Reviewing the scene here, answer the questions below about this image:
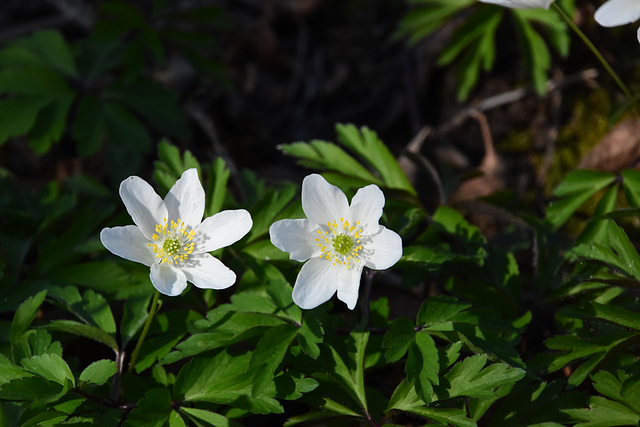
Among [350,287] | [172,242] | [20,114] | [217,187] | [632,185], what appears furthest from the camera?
[20,114]

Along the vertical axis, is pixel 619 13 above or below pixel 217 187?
above

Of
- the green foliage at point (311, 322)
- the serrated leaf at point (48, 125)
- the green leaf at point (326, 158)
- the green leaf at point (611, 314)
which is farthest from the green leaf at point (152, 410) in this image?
the serrated leaf at point (48, 125)

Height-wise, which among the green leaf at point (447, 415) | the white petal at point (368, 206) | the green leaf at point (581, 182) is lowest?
the green leaf at point (447, 415)

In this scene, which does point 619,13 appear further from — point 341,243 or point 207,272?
point 207,272

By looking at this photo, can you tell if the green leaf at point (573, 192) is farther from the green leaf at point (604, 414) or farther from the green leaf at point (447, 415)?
the green leaf at point (447, 415)

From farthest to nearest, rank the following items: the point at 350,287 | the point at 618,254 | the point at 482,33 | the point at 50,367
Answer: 1. the point at 482,33
2. the point at 618,254
3. the point at 350,287
4. the point at 50,367

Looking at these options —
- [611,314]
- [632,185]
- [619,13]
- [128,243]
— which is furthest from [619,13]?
[128,243]

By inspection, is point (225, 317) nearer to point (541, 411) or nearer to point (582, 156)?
point (541, 411)

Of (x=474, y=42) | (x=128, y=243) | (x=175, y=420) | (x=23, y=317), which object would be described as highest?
(x=474, y=42)
